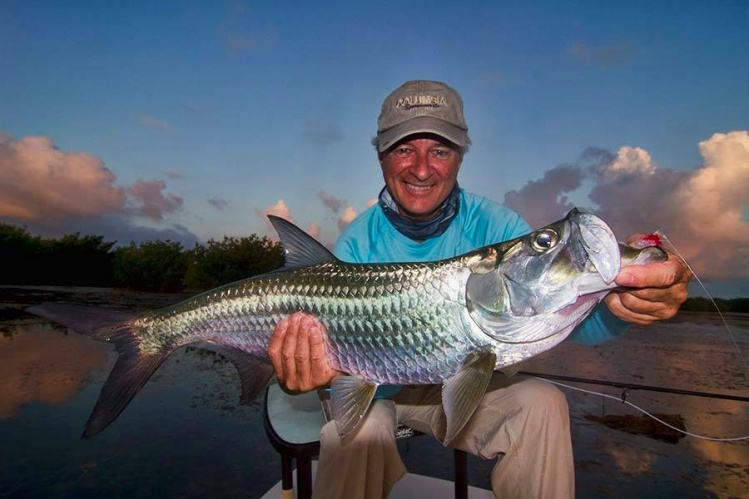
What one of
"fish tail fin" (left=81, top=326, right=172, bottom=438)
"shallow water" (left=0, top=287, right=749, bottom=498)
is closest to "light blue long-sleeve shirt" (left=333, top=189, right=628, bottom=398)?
"fish tail fin" (left=81, top=326, right=172, bottom=438)

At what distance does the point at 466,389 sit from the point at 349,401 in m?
0.87

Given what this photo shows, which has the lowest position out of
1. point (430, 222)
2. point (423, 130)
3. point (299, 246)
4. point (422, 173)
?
point (299, 246)

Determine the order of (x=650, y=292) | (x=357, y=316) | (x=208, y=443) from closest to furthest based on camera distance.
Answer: (x=650, y=292) < (x=357, y=316) < (x=208, y=443)

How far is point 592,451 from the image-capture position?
766 centimetres

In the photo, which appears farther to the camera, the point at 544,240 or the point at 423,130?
the point at 423,130

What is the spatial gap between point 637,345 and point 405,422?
17777mm

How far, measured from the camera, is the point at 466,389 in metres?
2.63

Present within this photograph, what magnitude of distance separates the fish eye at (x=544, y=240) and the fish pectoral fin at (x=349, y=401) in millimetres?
1454

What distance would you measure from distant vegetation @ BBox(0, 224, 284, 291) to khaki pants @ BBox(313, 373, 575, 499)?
34172mm

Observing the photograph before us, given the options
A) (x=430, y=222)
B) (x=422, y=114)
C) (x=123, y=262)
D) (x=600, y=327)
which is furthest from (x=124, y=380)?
(x=123, y=262)

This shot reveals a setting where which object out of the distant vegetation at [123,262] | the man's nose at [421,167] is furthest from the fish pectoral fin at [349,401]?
the distant vegetation at [123,262]

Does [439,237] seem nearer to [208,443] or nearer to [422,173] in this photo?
[422,173]

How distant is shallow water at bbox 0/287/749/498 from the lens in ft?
21.3

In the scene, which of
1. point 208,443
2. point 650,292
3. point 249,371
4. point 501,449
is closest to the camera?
point 650,292
